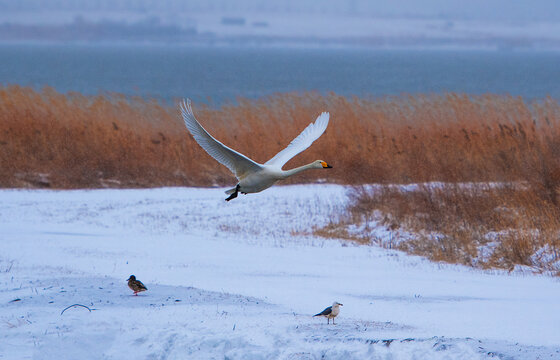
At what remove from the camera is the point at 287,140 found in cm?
1677

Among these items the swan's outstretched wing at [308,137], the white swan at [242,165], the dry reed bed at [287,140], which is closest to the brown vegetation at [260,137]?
the dry reed bed at [287,140]

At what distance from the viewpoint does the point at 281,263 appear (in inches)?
392

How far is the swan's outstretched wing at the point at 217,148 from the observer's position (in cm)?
786

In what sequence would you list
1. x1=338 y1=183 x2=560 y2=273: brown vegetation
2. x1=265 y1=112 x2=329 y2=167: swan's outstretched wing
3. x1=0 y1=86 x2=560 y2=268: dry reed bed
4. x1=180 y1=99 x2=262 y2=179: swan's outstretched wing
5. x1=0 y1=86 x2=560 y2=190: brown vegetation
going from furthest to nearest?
1. x1=0 y1=86 x2=560 y2=190: brown vegetation
2. x1=0 y1=86 x2=560 y2=268: dry reed bed
3. x1=338 y1=183 x2=560 y2=273: brown vegetation
4. x1=265 y1=112 x2=329 y2=167: swan's outstretched wing
5. x1=180 y1=99 x2=262 y2=179: swan's outstretched wing

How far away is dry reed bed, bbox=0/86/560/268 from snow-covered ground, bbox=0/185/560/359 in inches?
95.0

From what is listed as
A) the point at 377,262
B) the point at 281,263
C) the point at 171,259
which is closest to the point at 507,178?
the point at 377,262

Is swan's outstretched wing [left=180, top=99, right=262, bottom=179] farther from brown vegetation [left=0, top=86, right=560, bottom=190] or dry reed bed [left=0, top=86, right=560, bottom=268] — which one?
brown vegetation [left=0, top=86, right=560, bottom=190]

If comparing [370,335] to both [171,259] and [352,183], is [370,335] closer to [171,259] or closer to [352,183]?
[171,259]

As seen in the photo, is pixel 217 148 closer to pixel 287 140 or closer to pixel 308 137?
pixel 308 137

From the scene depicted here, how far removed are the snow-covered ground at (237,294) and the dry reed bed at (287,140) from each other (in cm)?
241

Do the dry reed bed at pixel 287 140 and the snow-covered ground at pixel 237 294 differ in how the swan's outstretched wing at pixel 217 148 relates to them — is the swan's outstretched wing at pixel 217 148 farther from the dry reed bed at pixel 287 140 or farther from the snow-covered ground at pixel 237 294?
the dry reed bed at pixel 287 140

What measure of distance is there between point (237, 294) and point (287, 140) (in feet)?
29.5

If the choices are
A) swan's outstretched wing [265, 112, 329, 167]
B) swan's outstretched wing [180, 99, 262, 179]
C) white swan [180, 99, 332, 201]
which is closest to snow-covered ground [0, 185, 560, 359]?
white swan [180, 99, 332, 201]

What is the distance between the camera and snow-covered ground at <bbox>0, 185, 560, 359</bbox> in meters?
6.23
